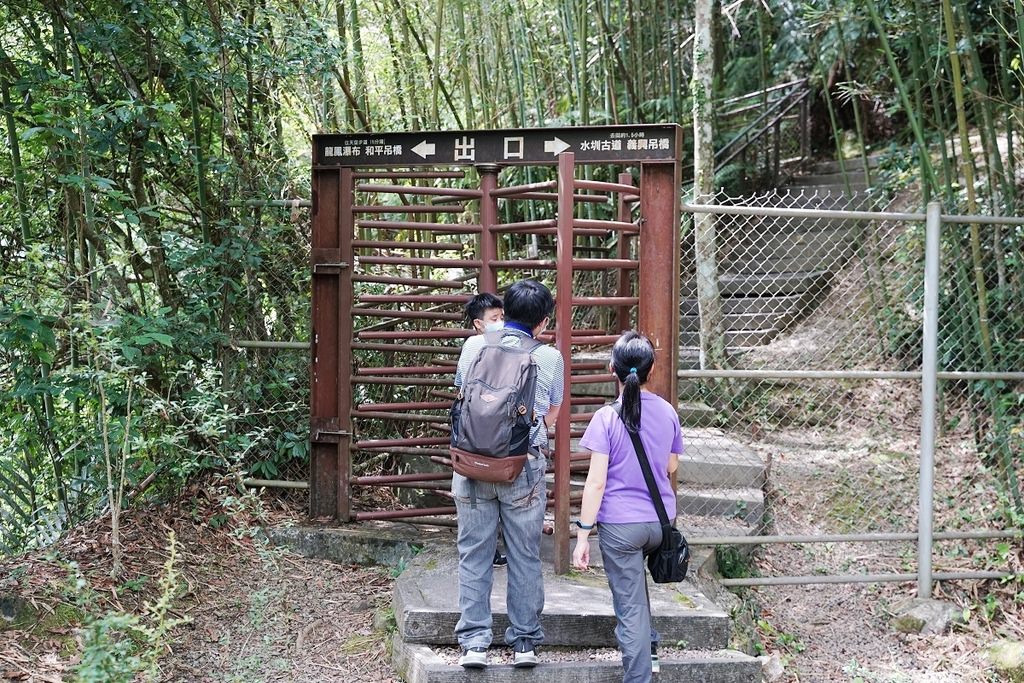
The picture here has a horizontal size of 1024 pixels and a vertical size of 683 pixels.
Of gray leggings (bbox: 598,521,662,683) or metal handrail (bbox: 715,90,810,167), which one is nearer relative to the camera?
gray leggings (bbox: 598,521,662,683)

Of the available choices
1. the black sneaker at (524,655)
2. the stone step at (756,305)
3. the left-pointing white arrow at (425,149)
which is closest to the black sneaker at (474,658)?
the black sneaker at (524,655)

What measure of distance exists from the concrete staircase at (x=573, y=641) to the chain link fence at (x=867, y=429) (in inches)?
36.4

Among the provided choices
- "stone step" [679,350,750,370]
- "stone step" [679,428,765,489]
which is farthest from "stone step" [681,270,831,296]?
"stone step" [679,428,765,489]

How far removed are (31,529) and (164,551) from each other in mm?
758

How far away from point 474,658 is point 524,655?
0.66 feet

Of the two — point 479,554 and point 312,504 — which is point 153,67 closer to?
point 312,504

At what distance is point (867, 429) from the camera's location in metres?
7.27

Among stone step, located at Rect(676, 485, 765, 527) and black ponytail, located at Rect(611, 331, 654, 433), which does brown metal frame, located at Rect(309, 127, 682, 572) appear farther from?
stone step, located at Rect(676, 485, 765, 527)

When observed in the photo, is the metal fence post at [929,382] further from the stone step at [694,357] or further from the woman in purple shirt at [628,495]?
the stone step at [694,357]

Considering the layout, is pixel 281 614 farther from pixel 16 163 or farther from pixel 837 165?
pixel 837 165

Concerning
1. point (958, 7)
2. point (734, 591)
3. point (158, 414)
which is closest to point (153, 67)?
point (158, 414)

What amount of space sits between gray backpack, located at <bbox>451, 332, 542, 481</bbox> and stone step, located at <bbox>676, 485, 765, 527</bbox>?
2462 mm

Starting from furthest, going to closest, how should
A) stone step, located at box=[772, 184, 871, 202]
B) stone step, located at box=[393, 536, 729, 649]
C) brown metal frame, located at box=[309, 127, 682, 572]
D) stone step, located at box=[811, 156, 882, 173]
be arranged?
Answer: 1. stone step, located at box=[811, 156, 882, 173]
2. stone step, located at box=[772, 184, 871, 202]
3. brown metal frame, located at box=[309, 127, 682, 572]
4. stone step, located at box=[393, 536, 729, 649]

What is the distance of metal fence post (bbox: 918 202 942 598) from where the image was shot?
483 centimetres
